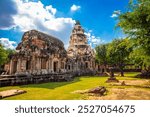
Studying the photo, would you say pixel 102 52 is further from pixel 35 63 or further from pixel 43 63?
pixel 35 63

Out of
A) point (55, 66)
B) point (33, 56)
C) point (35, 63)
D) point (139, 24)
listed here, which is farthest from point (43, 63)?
point (139, 24)

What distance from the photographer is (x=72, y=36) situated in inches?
2023

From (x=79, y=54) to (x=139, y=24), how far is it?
3228 centimetres

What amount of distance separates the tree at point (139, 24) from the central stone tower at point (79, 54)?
23409 mm

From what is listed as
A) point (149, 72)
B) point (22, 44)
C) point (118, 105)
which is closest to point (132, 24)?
point (118, 105)

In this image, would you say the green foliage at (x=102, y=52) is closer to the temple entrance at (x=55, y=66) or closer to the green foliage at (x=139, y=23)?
the temple entrance at (x=55, y=66)

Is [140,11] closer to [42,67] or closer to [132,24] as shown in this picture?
[132,24]

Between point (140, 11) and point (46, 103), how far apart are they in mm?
11010

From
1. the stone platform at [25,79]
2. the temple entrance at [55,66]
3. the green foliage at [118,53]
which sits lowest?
the stone platform at [25,79]

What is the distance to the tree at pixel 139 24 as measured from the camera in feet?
42.1

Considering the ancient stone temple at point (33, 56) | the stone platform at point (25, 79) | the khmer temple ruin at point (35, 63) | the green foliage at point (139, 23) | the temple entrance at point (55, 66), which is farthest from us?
the temple entrance at point (55, 66)

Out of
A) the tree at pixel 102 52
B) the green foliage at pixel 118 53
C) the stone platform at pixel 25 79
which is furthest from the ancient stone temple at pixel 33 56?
the tree at pixel 102 52

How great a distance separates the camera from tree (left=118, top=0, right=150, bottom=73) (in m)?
12.8

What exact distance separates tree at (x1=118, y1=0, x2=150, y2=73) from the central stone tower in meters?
23.4
